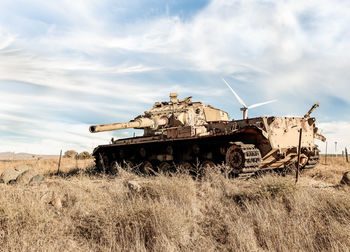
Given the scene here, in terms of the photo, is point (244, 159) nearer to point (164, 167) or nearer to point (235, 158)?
point (235, 158)

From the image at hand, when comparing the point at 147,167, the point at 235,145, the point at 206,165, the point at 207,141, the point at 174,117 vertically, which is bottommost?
the point at 147,167

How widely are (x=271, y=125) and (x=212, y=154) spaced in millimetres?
2582

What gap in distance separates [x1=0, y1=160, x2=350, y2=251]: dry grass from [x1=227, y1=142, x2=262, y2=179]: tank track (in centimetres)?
201

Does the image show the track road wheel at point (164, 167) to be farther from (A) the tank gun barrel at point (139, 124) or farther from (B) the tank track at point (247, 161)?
(B) the tank track at point (247, 161)

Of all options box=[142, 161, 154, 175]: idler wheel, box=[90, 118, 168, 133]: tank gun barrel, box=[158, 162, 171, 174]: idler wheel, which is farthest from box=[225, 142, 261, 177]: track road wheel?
box=[142, 161, 154, 175]: idler wheel

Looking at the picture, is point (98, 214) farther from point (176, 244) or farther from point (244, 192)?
point (244, 192)

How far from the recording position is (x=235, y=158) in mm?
11336

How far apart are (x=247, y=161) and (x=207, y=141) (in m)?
2.30

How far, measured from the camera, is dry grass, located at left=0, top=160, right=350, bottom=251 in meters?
5.72

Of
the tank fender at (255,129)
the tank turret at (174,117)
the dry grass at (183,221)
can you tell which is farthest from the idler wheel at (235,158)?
the tank turret at (174,117)

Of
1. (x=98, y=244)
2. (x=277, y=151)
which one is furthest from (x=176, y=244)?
(x=277, y=151)

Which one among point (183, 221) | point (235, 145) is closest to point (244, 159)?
point (235, 145)

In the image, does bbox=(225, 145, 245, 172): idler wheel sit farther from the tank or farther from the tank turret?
the tank turret

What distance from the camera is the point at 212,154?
41.7 feet
